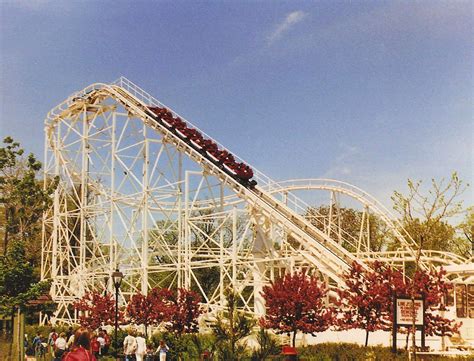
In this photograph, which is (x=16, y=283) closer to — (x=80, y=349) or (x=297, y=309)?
(x=297, y=309)

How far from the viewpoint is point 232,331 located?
1141 cm

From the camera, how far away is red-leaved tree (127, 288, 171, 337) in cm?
2829

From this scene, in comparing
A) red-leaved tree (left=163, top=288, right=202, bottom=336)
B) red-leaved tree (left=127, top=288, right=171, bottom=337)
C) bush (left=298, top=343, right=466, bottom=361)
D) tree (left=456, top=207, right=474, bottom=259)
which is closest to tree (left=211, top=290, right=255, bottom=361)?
bush (left=298, top=343, right=466, bottom=361)

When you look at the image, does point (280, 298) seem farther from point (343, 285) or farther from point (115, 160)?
point (115, 160)

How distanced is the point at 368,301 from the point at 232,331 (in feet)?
36.4

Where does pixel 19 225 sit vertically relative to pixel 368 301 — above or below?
above

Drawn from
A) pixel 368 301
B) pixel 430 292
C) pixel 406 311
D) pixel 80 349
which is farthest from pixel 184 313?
pixel 80 349

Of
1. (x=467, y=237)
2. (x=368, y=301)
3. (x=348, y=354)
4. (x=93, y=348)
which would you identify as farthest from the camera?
(x=467, y=237)

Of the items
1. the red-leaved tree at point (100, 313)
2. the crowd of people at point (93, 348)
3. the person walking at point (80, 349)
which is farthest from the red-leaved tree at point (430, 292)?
the red-leaved tree at point (100, 313)

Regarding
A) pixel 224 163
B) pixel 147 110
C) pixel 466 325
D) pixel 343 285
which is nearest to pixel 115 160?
pixel 147 110

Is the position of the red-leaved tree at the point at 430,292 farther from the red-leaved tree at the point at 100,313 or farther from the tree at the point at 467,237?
the tree at the point at 467,237

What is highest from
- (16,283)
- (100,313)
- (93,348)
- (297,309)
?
(16,283)

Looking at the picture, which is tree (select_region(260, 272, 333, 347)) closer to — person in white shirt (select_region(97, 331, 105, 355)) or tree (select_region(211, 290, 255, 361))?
person in white shirt (select_region(97, 331, 105, 355))

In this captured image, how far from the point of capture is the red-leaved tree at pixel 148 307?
2829cm
